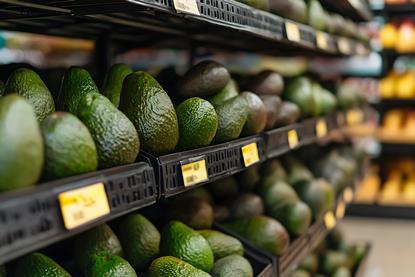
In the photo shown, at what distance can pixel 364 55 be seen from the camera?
162 inches

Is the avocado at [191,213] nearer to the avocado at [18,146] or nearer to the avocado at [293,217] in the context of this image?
the avocado at [293,217]

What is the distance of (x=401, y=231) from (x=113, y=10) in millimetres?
4148

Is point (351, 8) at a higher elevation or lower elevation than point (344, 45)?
higher

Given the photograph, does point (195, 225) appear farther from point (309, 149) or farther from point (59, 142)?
point (309, 149)

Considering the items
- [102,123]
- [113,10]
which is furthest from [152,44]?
[102,123]

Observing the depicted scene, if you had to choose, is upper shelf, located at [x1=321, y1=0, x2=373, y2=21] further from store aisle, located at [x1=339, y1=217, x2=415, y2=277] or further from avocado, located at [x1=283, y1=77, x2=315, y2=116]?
store aisle, located at [x1=339, y1=217, x2=415, y2=277]

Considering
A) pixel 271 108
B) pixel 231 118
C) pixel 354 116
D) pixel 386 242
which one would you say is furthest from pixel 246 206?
pixel 386 242

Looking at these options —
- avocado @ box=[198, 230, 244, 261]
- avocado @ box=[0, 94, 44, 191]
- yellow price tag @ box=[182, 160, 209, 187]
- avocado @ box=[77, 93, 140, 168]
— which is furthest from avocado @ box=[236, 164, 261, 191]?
avocado @ box=[0, 94, 44, 191]

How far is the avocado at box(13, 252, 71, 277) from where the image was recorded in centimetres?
123

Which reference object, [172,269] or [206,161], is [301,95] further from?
[172,269]

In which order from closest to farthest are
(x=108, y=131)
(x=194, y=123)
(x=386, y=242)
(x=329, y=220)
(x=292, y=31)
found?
(x=108, y=131), (x=194, y=123), (x=292, y=31), (x=329, y=220), (x=386, y=242)

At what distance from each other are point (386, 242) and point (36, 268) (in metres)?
3.86

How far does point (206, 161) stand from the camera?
149 cm

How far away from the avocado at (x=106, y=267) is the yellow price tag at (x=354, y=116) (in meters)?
2.44
